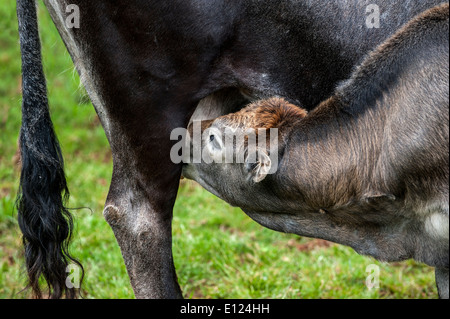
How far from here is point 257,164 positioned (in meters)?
3.89

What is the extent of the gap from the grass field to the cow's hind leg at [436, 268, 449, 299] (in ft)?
2.90

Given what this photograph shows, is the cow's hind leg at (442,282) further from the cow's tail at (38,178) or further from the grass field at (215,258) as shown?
the cow's tail at (38,178)

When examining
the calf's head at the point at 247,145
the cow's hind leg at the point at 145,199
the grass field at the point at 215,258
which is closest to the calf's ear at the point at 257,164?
the calf's head at the point at 247,145

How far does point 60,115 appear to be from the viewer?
8.95 metres

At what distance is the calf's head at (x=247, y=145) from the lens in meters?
3.98

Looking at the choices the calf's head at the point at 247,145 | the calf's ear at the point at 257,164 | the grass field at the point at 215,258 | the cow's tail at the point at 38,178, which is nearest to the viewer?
the calf's ear at the point at 257,164

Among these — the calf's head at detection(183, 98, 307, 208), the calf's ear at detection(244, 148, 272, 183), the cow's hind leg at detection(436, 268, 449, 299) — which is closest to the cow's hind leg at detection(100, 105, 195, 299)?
the calf's head at detection(183, 98, 307, 208)

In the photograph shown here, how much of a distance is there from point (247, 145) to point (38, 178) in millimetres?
1462

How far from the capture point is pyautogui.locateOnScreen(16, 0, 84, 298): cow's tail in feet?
14.8

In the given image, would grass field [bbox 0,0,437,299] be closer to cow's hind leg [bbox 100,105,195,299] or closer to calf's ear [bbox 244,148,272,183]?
cow's hind leg [bbox 100,105,195,299]

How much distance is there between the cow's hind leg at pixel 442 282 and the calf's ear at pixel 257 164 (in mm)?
1335
